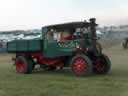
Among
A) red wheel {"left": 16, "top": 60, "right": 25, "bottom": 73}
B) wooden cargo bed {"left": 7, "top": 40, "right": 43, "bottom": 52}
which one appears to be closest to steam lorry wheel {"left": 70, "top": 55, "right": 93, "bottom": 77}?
wooden cargo bed {"left": 7, "top": 40, "right": 43, "bottom": 52}

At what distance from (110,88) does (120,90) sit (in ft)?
1.25

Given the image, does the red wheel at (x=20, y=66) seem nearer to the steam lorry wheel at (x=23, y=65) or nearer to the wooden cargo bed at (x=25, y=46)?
the steam lorry wheel at (x=23, y=65)

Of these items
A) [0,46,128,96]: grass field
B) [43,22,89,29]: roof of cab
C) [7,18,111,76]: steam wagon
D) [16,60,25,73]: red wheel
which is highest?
[43,22,89,29]: roof of cab

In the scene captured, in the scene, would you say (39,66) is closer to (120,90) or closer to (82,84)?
(82,84)

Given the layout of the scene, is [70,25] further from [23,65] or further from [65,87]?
[65,87]

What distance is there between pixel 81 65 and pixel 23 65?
347cm

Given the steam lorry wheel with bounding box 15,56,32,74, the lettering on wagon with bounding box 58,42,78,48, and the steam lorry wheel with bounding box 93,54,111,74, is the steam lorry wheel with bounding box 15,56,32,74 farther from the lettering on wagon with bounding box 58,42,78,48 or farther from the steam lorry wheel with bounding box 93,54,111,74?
the steam lorry wheel with bounding box 93,54,111,74

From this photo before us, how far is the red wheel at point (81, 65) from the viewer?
44.7ft

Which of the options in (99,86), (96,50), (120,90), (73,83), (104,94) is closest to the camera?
(104,94)

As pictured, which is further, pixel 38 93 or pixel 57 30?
pixel 57 30

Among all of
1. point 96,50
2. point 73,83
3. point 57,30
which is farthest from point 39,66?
point 73,83

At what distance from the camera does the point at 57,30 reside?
604 inches

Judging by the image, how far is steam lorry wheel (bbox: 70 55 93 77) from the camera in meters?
13.6

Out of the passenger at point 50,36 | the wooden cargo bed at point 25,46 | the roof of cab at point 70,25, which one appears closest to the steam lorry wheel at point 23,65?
the wooden cargo bed at point 25,46
